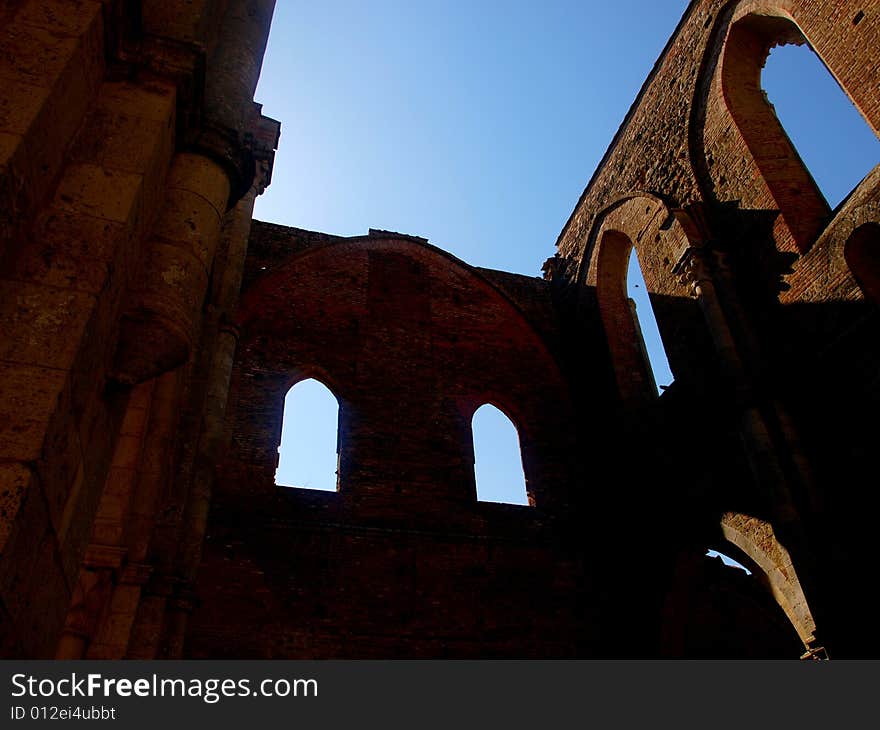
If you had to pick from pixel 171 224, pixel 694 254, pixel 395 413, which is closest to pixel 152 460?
pixel 171 224

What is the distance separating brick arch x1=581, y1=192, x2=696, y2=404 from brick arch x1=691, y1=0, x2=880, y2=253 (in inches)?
30.3

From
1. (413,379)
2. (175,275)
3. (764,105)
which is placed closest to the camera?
(175,275)

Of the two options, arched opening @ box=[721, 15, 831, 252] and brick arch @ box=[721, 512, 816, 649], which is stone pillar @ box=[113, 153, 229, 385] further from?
arched opening @ box=[721, 15, 831, 252]

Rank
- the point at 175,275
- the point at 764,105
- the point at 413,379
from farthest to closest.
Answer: the point at 413,379
the point at 764,105
the point at 175,275

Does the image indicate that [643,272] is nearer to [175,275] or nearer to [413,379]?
[413,379]

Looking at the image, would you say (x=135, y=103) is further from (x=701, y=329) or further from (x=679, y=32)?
(x=679, y=32)

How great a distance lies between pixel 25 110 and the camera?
2.38 metres

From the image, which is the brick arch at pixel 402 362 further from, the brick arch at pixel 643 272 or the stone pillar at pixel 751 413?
the stone pillar at pixel 751 413

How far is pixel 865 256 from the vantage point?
7332 millimetres

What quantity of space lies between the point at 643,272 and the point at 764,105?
2628 millimetres

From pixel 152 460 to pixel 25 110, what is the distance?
11.4 feet

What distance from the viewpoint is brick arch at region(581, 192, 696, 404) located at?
966cm

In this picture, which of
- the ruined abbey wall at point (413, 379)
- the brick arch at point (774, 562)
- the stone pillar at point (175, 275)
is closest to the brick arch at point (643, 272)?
the ruined abbey wall at point (413, 379)

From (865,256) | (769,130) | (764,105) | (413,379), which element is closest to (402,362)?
(413,379)
